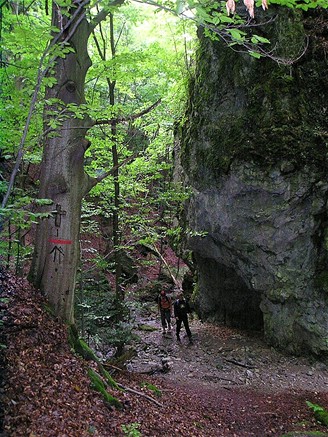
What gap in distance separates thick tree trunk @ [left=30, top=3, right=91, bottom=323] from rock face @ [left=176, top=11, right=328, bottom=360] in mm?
5315

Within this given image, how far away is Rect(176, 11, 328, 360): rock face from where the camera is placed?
886 centimetres

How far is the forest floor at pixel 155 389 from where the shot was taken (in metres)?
3.65

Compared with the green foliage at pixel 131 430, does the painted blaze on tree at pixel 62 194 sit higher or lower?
higher

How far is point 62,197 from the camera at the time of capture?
529cm

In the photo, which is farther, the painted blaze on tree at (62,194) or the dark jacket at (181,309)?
the dark jacket at (181,309)

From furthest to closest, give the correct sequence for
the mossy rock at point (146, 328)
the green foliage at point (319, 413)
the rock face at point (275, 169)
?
the mossy rock at point (146, 328) → the rock face at point (275, 169) → the green foliage at point (319, 413)

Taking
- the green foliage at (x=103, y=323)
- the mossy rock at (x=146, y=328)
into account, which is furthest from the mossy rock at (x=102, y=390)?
the mossy rock at (x=146, y=328)

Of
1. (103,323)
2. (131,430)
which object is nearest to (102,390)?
(131,430)

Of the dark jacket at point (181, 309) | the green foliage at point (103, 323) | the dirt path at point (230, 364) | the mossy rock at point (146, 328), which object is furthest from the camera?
the mossy rock at point (146, 328)

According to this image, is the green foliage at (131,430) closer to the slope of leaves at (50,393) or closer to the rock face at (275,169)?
the slope of leaves at (50,393)

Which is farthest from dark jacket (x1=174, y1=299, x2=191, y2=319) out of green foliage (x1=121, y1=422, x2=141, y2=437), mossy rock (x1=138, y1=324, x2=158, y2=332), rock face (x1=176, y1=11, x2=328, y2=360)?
green foliage (x1=121, y1=422, x2=141, y2=437)

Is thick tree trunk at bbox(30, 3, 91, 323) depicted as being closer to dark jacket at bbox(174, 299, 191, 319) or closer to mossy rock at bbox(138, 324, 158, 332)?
dark jacket at bbox(174, 299, 191, 319)

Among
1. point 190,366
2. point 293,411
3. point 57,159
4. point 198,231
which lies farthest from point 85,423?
point 198,231

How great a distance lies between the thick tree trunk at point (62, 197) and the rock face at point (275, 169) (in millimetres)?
5315
